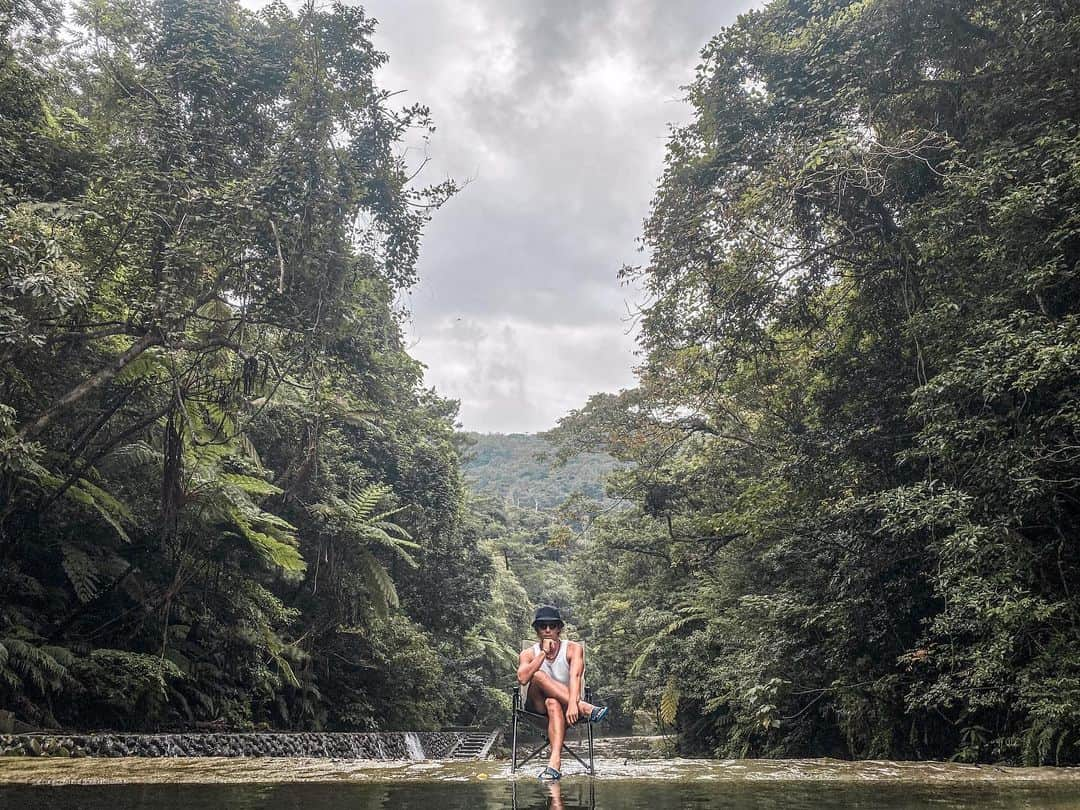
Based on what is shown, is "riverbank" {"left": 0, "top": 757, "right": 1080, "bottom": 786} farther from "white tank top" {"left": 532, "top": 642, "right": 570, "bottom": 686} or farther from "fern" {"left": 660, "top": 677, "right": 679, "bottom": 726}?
"fern" {"left": 660, "top": 677, "right": 679, "bottom": 726}

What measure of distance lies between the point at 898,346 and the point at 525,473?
101 m

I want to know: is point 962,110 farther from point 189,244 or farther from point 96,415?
point 96,415

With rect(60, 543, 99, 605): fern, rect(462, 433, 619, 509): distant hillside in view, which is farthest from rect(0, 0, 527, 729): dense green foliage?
rect(462, 433, 619, 509): distant hillside

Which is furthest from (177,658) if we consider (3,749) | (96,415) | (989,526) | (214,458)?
(989,526)

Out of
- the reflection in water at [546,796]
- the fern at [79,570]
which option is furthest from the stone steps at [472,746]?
the reflection in water at [546,796]

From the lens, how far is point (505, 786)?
12.6 feet

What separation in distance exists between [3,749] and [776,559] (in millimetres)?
9492

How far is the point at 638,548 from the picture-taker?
18.8 m

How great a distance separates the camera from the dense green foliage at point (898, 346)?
20.5ft

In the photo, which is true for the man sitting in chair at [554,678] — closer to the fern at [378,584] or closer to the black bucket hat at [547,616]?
the black bucket hat at [547,616]

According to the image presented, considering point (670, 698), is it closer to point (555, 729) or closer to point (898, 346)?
point (898, 346)

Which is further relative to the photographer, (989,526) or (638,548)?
(638,548)

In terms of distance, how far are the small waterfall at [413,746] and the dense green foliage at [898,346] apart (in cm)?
689

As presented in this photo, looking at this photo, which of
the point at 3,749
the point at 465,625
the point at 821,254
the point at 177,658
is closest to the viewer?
the point at 3,749
